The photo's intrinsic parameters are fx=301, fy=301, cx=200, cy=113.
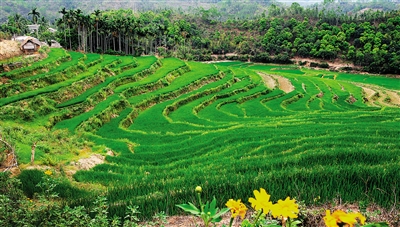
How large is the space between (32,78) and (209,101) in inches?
621

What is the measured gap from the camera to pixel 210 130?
1989 centimetres

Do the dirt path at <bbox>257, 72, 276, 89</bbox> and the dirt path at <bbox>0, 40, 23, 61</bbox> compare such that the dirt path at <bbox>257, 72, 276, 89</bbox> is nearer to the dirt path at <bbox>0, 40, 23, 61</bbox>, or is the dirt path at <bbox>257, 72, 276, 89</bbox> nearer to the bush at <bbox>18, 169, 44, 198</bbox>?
the dirt path at <bbox>0, 40, 23, 61</bbox>

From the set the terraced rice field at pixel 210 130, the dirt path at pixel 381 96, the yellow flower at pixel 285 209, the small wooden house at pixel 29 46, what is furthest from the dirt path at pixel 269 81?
the yellow flower at pixel 285 209

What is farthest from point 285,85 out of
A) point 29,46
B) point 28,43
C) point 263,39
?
point 263,39

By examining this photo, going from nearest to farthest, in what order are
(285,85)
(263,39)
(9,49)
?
(9,49) < (285,85) < (263,39)

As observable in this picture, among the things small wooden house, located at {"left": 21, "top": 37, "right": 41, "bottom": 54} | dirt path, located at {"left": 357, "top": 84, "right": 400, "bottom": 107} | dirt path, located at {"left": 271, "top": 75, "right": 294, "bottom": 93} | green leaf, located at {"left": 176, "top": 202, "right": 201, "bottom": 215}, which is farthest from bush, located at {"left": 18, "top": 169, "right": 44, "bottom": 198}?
dirt path, located at {"left": 357, "top": 84, "right": 400, "bottom": 107}

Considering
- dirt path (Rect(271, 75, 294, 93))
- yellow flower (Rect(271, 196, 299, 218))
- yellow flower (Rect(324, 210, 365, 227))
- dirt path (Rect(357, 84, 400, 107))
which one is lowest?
dirt path (Rect(357, 84, 400, 107))

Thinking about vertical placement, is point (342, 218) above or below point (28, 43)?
below

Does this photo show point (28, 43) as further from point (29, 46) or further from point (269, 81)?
point (269, 81)

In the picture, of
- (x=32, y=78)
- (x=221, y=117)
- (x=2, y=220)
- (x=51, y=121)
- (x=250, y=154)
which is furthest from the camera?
(x=221, y=117)

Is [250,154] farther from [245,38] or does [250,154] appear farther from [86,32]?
[245,38]

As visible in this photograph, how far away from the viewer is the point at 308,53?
85812mm

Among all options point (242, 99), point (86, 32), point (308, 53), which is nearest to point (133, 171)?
point (242, 99)

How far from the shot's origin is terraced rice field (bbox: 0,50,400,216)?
512cm
